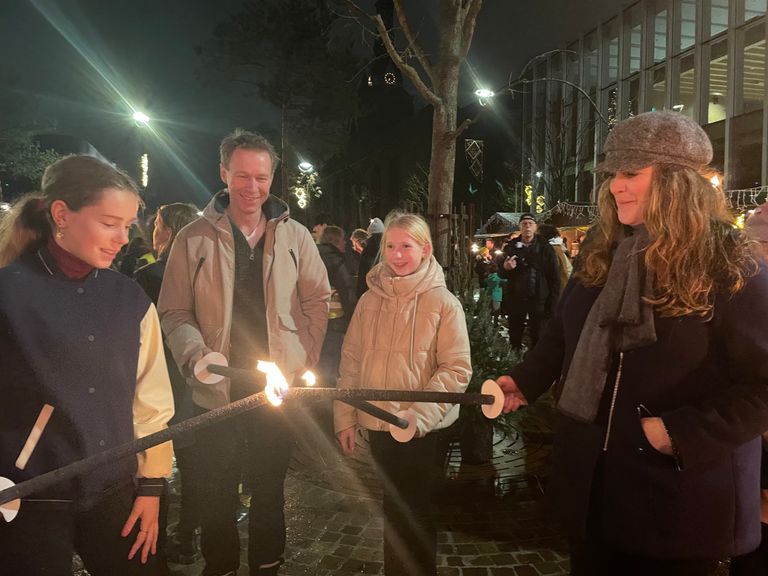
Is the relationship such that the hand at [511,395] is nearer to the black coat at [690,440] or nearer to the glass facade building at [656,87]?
the black coat at [690,440]

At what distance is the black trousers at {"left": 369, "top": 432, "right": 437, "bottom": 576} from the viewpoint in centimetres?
311

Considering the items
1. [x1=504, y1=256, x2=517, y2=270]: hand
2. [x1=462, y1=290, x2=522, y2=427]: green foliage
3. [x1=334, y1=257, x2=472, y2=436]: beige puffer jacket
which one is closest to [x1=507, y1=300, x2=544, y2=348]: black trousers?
[x1=504, y1=256, x2=517, y2=270]: hand

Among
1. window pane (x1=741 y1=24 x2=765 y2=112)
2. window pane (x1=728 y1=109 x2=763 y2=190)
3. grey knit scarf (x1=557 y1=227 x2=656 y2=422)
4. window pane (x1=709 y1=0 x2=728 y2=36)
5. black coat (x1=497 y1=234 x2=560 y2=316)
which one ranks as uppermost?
window pane (x1=709 y1=0 x2=728 y2=36)

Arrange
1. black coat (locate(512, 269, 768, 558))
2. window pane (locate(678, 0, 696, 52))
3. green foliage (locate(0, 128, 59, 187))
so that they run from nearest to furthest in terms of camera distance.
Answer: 1. black coat (locate(512, 269, 768, 558))
2. window pane (locate(678, 0, 696, 52))
3. green foliage (locate(0, 128, 59, 187))

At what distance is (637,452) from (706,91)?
33340 millimetres

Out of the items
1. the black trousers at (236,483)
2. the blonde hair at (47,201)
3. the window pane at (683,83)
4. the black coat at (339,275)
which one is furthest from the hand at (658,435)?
the window pane at (683,83)

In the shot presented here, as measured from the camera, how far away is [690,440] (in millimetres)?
1797

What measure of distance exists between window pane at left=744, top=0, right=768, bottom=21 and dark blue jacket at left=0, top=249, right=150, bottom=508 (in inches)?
1282

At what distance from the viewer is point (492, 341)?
618 centimetres

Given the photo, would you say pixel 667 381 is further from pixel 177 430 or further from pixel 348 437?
pixel 348 437

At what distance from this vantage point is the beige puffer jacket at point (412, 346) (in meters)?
3.04

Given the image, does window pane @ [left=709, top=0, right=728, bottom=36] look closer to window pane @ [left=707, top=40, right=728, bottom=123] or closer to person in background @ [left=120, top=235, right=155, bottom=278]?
window pane @ [left=707, top=40, right=728, bottom=123]

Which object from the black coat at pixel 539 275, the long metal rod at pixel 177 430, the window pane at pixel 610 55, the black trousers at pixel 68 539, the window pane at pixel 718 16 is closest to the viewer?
the long metal rod at pixel 177 430

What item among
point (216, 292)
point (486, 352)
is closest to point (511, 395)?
point (216, 292)
